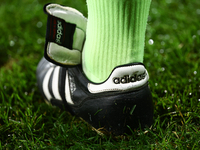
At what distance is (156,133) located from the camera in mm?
1269

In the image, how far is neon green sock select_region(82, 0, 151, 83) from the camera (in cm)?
102

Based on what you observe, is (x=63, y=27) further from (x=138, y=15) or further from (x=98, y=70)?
(x=138, y=15)

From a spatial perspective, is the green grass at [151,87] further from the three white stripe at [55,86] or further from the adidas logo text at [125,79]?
the adidas logo text at [125,79]

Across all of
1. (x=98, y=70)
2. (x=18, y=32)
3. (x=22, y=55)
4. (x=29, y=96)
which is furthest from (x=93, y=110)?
(x=18, y=32)

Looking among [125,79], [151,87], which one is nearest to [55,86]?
[125,79]

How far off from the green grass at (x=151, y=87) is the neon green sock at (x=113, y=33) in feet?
1.24

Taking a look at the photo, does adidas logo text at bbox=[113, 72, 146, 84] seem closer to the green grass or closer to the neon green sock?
the neon green sock

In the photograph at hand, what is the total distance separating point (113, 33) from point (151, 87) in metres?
0.65

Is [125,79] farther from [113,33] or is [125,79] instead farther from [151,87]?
[151,87]

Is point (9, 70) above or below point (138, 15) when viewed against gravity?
below

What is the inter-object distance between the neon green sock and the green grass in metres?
0.38

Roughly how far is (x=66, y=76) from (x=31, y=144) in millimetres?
430

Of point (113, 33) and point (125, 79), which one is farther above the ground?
point (113, 33)

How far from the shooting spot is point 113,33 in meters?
1.08
